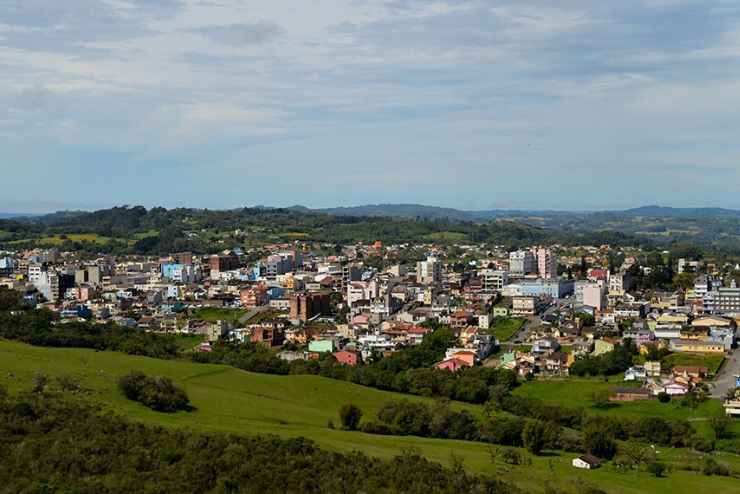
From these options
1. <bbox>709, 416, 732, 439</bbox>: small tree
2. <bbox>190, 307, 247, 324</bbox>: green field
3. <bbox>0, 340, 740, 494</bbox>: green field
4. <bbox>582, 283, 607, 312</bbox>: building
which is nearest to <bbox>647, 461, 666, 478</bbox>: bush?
<bbox>0, 340, 740, 494</bbox>: green field

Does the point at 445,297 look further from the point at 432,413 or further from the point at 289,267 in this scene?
the point at 432,413

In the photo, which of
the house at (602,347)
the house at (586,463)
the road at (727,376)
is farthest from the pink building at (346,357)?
the house at (586,463)

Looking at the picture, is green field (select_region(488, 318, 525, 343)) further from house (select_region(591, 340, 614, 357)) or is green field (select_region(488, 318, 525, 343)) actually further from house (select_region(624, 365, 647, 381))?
house (select_region(624, 365, 647, 381))

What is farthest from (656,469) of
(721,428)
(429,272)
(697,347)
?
(429,272)

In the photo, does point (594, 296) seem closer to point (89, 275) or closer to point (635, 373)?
point (635, 373)

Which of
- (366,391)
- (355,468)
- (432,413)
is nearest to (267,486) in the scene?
(355,468)
